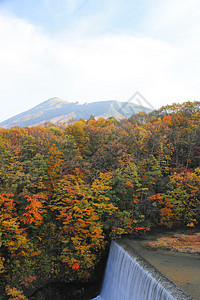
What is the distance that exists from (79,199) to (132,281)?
8336 mm

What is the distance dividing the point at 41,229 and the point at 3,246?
339cm

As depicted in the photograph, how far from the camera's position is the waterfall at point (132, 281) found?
10756 millimetres

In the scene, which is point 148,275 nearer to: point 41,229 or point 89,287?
point 89,287

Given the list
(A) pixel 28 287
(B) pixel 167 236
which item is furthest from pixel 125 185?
(A) pixel 28 287

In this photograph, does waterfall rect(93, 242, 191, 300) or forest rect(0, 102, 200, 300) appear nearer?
waterfall rect(93, 242, 191, 300)

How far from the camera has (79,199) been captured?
65.1 ft

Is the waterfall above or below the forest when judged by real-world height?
below

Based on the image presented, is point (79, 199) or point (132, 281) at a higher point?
point (79, 199)

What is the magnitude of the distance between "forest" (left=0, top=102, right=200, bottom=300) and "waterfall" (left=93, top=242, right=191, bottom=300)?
1.82 m

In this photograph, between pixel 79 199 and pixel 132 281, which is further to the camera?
pixel 79 199

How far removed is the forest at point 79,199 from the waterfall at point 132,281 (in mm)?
1822

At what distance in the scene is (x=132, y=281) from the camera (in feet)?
44.8

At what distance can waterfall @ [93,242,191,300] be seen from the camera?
10756 millimetres

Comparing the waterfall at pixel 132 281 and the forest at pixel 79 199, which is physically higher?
the forest at pixel 79 199
